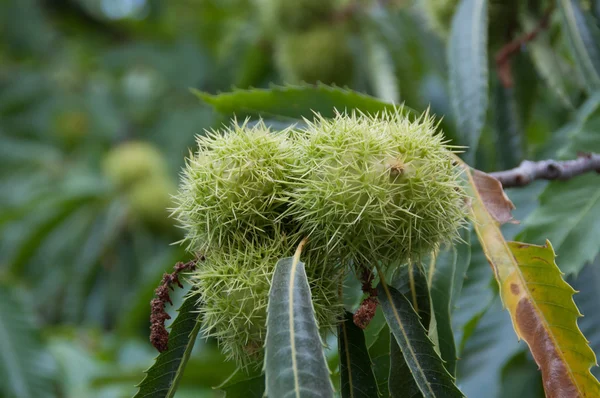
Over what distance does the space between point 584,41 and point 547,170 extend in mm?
533

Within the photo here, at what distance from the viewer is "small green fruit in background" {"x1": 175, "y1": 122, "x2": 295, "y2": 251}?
0.98 metres

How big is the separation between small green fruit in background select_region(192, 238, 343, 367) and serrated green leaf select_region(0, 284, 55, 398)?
156 centimetres

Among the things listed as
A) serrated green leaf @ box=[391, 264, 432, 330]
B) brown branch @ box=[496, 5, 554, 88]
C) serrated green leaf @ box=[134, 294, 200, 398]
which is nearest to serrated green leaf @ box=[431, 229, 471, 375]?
serrated green leaf @ box=[391, 264, 432, 330]

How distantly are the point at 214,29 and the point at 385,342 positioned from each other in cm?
331

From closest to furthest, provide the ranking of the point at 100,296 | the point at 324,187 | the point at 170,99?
the point at 324,187 < the point at 100,296 < the point at 170,99

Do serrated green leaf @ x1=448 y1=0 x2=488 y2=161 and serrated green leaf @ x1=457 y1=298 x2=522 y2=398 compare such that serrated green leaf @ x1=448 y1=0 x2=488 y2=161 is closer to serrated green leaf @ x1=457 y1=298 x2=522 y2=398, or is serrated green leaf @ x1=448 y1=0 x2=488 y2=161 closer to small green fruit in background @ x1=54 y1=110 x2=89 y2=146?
serrated green leaf @ x1=457 y1=298 x2=522 y2=398

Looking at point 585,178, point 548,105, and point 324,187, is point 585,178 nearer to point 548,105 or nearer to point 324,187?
point 324,187

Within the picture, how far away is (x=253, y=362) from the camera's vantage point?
1.04 metres

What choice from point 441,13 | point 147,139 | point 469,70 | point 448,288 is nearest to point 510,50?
point 441,13

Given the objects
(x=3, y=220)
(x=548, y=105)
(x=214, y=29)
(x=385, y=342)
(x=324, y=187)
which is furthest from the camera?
(x=214, y=29)

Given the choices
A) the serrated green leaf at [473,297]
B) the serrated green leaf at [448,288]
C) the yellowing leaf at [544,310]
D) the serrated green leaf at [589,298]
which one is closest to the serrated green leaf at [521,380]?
the serrated green leaf at [589,298]

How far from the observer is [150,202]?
3.71 metres

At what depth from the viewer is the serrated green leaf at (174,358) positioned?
97cm

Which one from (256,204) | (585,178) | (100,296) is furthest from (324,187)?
(100,296)
